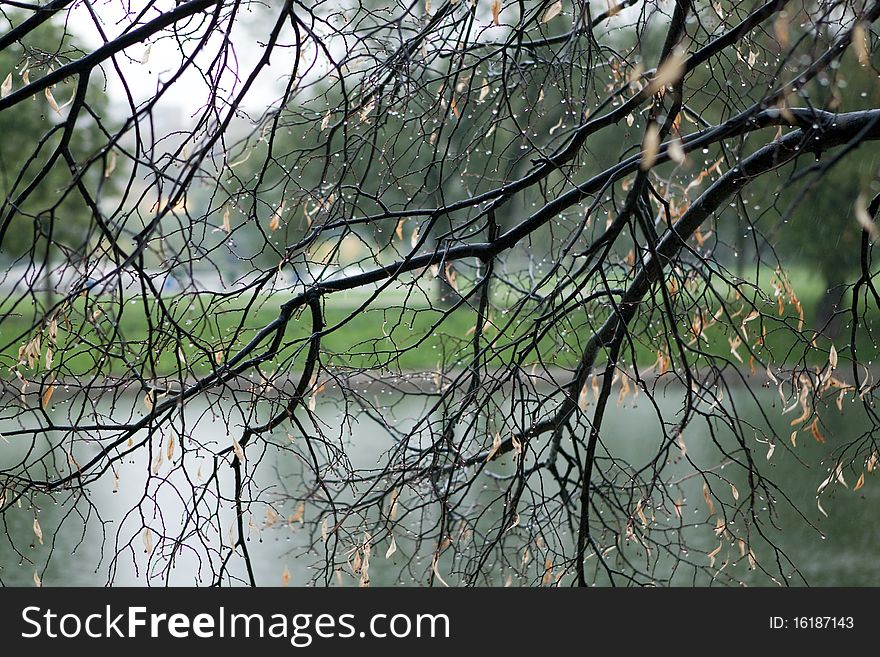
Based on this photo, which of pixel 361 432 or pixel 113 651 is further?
pixel 361 432

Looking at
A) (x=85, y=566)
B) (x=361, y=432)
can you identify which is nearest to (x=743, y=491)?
(x=361, y=432)

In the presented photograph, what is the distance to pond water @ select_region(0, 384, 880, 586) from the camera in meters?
4.52

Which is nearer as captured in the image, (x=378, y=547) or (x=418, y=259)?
Result: (x=418, y=259)

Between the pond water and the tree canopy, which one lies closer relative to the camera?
the tree canopy

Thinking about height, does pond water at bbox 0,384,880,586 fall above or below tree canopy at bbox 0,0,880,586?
above

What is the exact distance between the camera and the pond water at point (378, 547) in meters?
4.52

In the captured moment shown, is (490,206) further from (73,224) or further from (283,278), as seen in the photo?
(73,224)

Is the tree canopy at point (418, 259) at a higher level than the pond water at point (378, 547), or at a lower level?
lower

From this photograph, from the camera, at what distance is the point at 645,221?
1.64 m

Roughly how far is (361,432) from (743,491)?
271 centimetres

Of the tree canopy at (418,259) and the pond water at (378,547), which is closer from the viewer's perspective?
the tree canopy at (418,259)

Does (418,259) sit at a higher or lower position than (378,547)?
lower

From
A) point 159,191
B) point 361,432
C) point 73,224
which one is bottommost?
point 159,191

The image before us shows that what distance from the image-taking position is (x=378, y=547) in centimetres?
455
